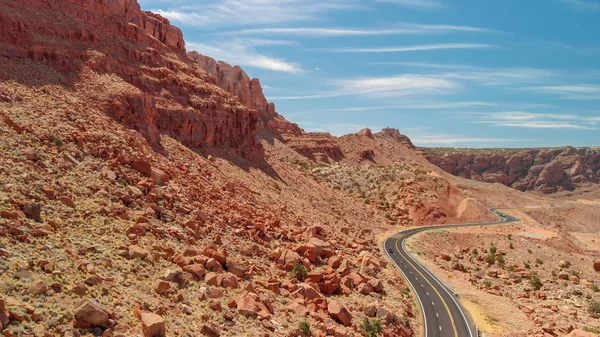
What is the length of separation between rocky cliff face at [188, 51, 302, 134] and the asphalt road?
68847 mm

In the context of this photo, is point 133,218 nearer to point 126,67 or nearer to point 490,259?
point 126,67

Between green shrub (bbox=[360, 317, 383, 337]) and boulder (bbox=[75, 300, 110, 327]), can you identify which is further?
green shrub (bbox=[360, 317, 383, 337])

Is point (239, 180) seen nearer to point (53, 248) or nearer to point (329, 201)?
point (329, 201)

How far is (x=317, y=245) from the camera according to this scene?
110 ft

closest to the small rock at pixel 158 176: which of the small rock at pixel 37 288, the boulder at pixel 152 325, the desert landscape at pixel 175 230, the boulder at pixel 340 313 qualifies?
the desert landscape at pixel 175 230

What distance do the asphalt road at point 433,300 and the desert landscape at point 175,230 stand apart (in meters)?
1.22

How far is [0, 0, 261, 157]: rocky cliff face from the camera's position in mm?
39312

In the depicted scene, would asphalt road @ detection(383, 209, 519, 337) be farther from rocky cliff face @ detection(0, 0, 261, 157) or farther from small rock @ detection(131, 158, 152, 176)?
rocky cliff face @ detection(0, 0, 261, 157)

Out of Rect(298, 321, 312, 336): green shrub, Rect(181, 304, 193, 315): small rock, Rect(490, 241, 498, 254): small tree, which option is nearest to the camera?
Rect(181, 304, 193, 315): small rock

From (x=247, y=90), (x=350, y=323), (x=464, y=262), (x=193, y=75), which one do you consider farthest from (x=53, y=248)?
(x=247, y=90)

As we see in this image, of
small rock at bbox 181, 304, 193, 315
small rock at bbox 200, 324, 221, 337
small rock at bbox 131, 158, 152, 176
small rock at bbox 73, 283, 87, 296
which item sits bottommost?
small rock at bbox 200, 324, 221, 337

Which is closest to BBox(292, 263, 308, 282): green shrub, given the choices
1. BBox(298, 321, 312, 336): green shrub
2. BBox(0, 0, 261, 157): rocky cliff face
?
BBox(298, 321, 312, 336): green shrub

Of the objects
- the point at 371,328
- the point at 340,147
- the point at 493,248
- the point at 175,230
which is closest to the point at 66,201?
the point at 175,230

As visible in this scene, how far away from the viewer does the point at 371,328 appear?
2489cm
